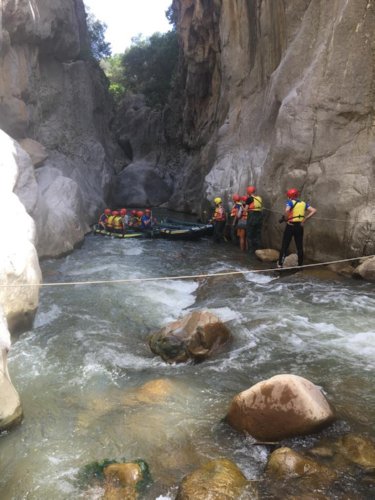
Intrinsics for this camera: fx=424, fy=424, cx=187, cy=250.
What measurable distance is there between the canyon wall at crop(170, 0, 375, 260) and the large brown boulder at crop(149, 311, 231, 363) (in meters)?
4.85

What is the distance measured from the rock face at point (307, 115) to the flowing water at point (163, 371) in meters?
1.80

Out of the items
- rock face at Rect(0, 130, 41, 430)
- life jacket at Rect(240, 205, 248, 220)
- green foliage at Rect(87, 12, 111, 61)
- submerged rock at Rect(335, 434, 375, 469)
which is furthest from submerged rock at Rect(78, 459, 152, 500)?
green foliage at Rect(87, 12, 111, 61)

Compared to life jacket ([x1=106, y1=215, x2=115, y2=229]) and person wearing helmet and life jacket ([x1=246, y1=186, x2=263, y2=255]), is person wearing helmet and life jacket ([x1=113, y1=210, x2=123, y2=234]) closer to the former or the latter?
life jacket ([x1=106, y1=215, x2=115, y2=229])

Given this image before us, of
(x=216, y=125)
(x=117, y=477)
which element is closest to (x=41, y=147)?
(x=216, y=125)

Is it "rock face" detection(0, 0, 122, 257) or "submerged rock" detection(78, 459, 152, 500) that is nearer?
"submerged rock" detection(78, 459, 152, 500)

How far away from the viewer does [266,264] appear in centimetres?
1100

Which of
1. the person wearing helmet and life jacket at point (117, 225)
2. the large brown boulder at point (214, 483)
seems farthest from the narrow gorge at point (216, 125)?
the large brown boulder at point (214, 483)

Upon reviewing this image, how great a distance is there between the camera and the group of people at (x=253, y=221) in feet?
31.4

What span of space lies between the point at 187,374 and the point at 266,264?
6.36 metres

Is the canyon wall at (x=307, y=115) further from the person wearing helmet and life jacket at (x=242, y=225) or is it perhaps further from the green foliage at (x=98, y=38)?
the green foliage at (x=98, y=38)

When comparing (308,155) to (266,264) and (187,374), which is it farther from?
(187,374)

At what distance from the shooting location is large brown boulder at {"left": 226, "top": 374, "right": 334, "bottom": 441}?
366 cm

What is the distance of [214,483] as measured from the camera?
10.1ft

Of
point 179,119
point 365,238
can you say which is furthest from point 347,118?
point 179,119
